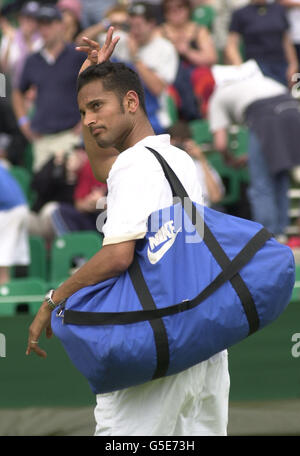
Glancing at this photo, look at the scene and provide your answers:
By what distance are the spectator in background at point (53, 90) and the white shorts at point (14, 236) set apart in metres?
0.98

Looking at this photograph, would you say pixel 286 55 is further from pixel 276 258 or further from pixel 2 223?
pixel 276 258

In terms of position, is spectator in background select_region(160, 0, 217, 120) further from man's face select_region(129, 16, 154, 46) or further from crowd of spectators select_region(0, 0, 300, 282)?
man's face select_region(129, 16, 154, 46)

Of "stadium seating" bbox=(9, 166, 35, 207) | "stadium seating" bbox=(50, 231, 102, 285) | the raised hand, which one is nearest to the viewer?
the raised hand

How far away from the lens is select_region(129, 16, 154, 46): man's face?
732cm

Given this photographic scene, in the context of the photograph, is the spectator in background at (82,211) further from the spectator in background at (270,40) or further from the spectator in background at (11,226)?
the spectator in background at (270,40)

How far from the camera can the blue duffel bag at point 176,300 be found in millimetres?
2672

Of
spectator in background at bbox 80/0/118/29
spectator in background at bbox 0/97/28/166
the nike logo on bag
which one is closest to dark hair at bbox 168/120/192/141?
spectator in background at bbox 0/97/28/166

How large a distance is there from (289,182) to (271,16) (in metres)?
1.64

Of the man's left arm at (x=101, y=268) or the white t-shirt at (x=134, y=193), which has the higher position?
the white t-shirt at (x=134, y=193)

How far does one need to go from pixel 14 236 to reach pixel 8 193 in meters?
0.29

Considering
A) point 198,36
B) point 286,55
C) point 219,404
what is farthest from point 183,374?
point 198,36

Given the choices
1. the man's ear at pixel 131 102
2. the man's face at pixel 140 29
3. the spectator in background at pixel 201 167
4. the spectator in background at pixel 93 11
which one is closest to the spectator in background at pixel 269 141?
the spectator in background at pixel 201 167

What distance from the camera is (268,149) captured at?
6.82m

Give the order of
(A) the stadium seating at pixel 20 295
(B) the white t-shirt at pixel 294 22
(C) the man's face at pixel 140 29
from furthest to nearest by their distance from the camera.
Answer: (B) the white t-shirt at pixel 294 22, (C) the man's face at pixel 140 29, (A) the stadium seating at pixel 20 295
